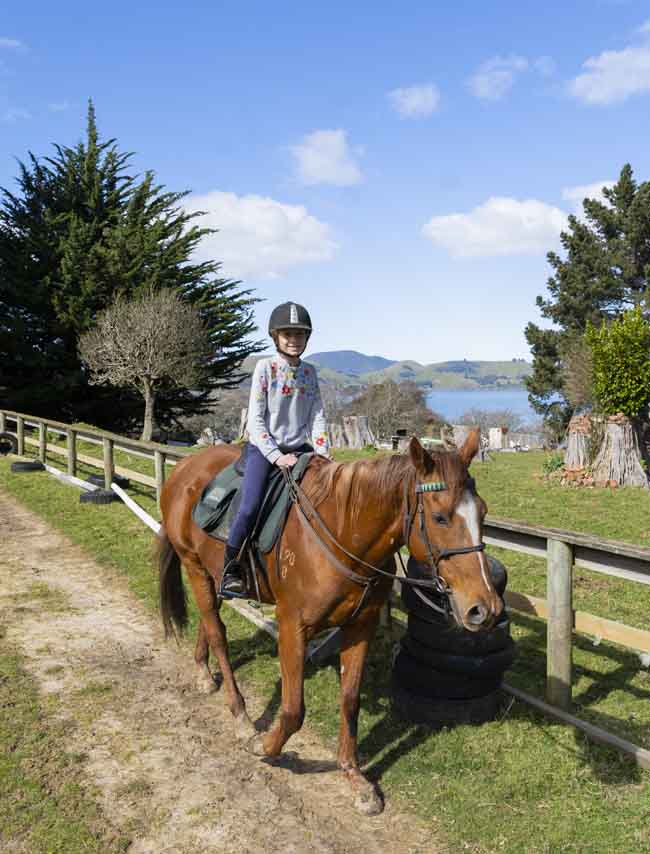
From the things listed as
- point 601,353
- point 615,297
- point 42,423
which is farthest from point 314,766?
point 615,297

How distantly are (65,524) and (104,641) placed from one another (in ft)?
17.4

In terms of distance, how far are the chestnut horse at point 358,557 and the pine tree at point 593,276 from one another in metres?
41.4

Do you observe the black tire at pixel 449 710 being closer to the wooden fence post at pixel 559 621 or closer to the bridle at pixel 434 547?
the wooden fence post at pixel 559 621

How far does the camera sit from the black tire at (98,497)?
12.5 metres

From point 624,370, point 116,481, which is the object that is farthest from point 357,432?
point 116,481

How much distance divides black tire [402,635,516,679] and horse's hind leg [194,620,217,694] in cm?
188

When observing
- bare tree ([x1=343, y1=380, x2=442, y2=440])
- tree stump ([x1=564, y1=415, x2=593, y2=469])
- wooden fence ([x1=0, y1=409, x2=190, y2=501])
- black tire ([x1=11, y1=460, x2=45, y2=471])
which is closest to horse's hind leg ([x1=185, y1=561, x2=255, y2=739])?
wooden fence ([x1=0, y1=409, x2=190, y2=501])

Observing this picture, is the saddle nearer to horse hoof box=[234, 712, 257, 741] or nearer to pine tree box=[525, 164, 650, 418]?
horse hoof box=[234, 712, 257, 741]

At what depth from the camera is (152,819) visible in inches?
143

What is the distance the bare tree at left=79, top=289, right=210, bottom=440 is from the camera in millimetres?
29547

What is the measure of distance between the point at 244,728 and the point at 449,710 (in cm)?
150

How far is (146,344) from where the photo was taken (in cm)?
2989

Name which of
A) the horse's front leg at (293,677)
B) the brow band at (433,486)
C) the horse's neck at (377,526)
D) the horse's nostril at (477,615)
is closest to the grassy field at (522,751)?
the horse's front leg at (293,677)

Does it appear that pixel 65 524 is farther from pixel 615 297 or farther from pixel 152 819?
pixel 615 297
